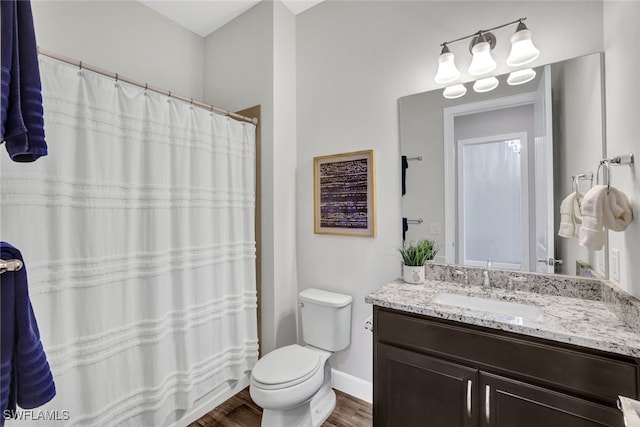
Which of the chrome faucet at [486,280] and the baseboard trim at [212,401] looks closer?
the chrome faucet at [486,280]

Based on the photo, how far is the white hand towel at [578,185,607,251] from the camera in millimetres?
1072

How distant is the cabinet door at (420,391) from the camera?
3.84ft

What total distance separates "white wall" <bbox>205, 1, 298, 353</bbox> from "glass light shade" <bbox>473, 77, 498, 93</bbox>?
129cm

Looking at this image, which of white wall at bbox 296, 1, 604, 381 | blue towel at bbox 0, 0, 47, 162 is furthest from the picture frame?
blue towel at bbox 0, 0, 47, 162

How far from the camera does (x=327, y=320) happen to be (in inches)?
75.1

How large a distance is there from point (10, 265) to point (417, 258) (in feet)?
5.43

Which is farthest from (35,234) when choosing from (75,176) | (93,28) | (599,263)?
(599,263)

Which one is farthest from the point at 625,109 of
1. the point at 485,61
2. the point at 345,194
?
the point at 345,194

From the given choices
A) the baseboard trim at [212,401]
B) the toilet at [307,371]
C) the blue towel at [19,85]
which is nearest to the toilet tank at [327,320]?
the toilet at [307,371]

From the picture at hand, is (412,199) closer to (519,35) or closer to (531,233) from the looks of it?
(531,233)

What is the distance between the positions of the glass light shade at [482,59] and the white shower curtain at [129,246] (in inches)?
60.1

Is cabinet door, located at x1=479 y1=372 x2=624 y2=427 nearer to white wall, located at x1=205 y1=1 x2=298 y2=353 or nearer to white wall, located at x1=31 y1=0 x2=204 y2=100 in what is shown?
white wall, located at x1=205 y1=1 x2=298 y2=353

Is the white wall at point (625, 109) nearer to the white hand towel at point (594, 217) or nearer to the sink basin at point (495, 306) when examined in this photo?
the white hand towel at point (594, 217)

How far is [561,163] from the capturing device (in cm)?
138
